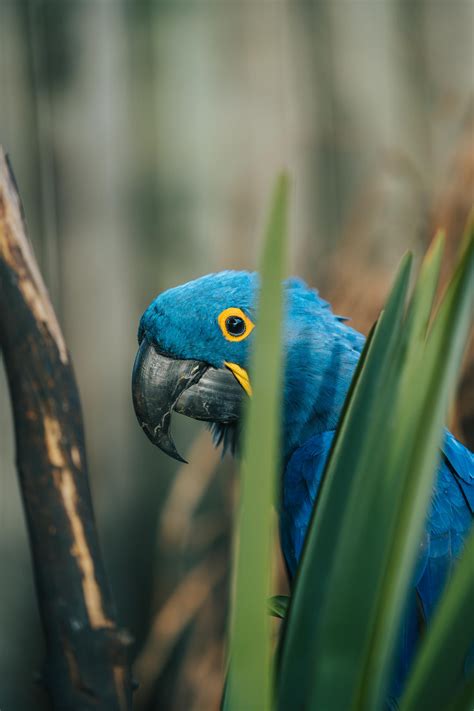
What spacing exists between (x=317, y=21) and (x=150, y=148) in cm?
54

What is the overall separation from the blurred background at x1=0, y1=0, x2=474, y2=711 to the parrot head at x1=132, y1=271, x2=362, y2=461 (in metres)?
0.63

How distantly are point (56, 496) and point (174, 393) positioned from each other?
0.42 m

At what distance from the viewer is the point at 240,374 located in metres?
1.05

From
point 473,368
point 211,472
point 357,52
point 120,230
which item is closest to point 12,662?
point 211,472

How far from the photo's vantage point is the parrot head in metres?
1.04

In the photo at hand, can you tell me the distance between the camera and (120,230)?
6.32 feet

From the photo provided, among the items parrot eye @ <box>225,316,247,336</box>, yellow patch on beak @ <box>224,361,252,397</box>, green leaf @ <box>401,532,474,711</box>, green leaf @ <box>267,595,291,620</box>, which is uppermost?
parrot eye @ <box>225,316,247,336</box>

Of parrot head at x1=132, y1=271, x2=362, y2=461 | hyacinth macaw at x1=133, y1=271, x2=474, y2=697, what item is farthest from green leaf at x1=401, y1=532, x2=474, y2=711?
parrot head at x1=132, y1=271, x2=362, y2=461

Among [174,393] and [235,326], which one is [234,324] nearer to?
[235,326]

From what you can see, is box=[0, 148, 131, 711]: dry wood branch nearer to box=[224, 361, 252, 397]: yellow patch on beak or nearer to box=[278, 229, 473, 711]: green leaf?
box=[278, 229, 473, 711]: green leaf

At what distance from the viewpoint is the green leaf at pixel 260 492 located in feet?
1.55

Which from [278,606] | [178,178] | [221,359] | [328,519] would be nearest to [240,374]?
[221,359]

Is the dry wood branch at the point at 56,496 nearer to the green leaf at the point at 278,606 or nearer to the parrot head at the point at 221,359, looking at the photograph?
the green leaf at the point at 278,606

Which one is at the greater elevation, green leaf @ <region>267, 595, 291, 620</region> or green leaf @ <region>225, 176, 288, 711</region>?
green leaf @ <region>225, 176, 288, 711</region>
